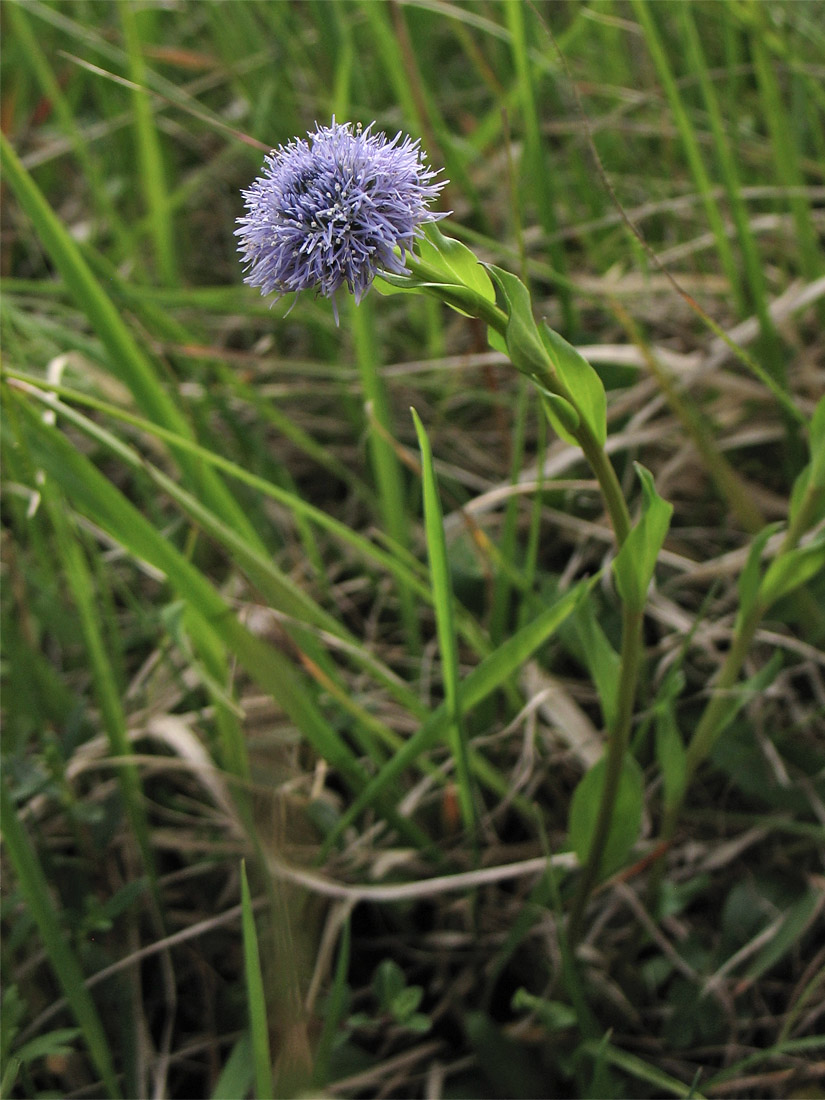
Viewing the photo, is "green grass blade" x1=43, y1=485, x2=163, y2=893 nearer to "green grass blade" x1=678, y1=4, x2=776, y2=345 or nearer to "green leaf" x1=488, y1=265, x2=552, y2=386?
"green leaf" x1=488, y1=265, x2=552, y2=386

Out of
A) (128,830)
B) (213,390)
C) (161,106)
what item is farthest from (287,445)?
(161,106)

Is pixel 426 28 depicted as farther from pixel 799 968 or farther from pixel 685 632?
pixel 799 968

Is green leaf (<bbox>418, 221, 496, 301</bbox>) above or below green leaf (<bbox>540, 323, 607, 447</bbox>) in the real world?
above

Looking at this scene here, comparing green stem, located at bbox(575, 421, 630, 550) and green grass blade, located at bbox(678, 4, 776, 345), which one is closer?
green stem, located at bbox(575, 421, 630, 550)

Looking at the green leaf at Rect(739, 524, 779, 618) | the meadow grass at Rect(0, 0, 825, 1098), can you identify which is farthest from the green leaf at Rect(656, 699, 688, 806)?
the green leaf at Rect(739, 524, 779, 618)

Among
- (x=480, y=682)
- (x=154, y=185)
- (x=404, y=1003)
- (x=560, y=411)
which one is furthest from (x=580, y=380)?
(x=154, y=185)

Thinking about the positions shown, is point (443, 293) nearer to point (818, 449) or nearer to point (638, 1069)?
point (818, 449)
